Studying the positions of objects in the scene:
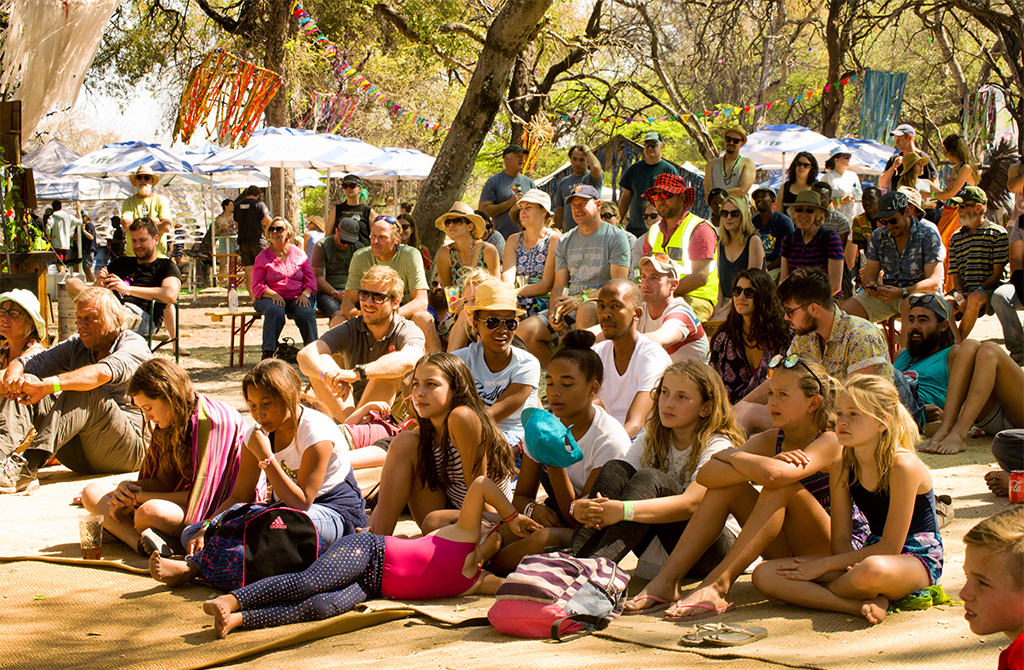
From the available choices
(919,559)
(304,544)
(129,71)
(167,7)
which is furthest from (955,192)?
(129,71)

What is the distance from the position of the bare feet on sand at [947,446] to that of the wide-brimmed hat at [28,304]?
16.4 ft

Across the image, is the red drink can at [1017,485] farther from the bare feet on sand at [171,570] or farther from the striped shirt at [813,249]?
the striped shirt at [813,249]

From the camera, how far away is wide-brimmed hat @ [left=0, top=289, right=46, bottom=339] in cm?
536

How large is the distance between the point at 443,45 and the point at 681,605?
13.8m

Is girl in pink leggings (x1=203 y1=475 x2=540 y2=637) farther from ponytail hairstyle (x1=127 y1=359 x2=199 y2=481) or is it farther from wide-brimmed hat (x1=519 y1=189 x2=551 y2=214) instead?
wide-brimmed hat (x1=519 y1=189 x2=551 y2=214)

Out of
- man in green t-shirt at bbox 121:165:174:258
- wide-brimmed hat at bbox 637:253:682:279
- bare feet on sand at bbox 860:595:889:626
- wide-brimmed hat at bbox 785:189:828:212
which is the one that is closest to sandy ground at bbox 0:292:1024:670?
bare feet on sand at bbox 860:595:889:626

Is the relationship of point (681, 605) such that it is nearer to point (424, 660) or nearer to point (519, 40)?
point (424, 660)

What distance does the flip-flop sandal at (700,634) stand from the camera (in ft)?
9.61

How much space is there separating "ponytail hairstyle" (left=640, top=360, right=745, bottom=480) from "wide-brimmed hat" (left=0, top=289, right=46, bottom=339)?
12.0ft

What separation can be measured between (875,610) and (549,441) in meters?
1.21

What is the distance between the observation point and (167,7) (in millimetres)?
17938

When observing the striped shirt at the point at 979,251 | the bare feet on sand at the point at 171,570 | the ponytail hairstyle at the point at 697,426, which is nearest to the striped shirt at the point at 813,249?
the striped shirt at the point at 979,251

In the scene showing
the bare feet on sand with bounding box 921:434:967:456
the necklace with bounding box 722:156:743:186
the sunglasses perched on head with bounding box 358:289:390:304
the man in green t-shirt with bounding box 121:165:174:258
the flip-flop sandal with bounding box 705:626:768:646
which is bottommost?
the flip-flop sandal with bounding box 705:626:768:646

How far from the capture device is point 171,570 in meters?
3.66
